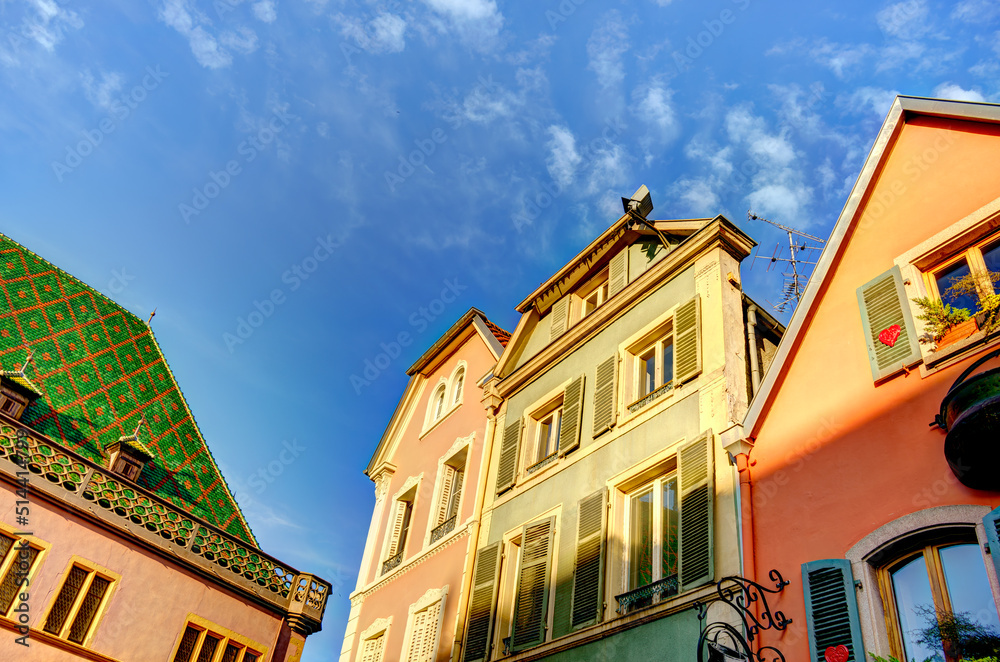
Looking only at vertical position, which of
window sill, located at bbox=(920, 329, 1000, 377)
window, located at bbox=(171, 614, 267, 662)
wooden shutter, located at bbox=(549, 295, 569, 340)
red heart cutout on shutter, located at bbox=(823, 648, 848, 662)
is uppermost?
wooden shutter, located at bbox=(549, 295, 569, 340)

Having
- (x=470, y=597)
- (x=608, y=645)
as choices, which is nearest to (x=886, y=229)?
(x=608, y=645)

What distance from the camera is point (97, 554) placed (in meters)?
14.6

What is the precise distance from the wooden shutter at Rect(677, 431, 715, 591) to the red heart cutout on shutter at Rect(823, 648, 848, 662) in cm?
174

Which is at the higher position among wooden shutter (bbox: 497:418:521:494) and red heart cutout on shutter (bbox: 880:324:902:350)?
wooden shutter (bbox: 497:418:521:494)

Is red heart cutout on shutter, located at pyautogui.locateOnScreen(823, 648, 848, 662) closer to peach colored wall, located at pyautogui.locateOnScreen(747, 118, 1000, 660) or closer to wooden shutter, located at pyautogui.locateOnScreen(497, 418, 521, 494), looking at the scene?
peach colored wall, located at pyautogui.locateOnScreen(747, 118, 1000, 660)

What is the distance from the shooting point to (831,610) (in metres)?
7.42

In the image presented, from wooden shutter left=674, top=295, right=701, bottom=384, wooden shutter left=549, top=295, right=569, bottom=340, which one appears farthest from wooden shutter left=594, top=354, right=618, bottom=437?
wooden shutter left=549, top=295, right=569, bottom=340

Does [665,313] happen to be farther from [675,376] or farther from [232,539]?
[232,539]

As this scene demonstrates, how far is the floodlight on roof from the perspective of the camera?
14312 millimetres

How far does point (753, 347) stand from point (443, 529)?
7.41 m

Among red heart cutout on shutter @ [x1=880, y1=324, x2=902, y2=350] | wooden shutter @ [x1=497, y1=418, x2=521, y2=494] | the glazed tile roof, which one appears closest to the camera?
red heart cutout on shutter @ [x1=880, y1=324, x2=902, y2=350]

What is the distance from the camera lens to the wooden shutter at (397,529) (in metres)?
17.2

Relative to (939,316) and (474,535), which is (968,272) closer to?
(939,316)

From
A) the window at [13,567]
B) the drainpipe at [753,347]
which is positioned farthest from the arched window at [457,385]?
the window at [13,567]
